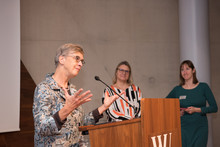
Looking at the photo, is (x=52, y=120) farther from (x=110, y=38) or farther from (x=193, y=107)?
(x=110, y=38)

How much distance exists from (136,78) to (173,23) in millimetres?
1327

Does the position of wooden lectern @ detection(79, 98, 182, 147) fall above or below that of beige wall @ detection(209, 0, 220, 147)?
below

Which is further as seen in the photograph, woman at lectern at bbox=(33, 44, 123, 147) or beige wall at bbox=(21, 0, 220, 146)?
beige wall at bbox=(21, 0, 220, 146)

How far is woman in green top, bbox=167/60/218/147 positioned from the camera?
349 cm

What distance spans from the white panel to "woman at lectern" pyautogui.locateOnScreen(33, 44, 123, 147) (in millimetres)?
1649

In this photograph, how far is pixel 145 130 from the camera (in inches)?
71.2

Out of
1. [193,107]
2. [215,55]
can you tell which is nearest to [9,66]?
[193,107]

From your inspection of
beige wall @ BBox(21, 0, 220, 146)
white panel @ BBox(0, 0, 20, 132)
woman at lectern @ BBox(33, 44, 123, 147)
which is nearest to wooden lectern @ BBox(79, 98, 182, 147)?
woman at lectern @ BBox(33, 44, 123, 147)

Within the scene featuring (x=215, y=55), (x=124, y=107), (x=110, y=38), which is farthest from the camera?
(x=215, y=55)

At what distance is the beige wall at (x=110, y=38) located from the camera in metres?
4.54

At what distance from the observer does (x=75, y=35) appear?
476cm

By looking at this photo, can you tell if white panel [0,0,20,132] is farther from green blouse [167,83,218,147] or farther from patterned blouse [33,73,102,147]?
green blouse [167,83,218,147]

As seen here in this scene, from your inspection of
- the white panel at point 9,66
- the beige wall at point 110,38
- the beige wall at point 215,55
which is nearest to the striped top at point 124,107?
the white panel at point 9,66

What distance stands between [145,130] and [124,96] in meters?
1.68
